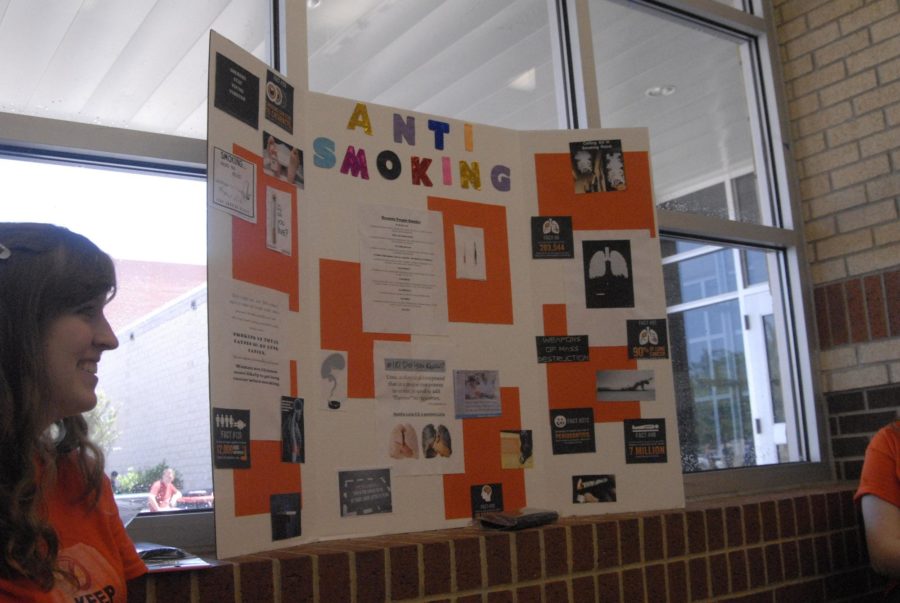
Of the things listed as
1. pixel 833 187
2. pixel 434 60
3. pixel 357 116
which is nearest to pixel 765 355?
pixel 833 187

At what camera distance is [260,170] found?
2.15 metres

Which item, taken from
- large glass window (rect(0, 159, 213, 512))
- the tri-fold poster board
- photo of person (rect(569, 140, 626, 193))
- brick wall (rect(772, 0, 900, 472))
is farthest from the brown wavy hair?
brick wall (rect(772, 0, 900, 472))

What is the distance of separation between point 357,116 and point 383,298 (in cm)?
50

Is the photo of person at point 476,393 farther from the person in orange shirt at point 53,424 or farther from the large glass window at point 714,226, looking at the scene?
the person in orange shirt at point 53,424

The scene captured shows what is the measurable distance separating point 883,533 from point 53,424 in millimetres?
2201

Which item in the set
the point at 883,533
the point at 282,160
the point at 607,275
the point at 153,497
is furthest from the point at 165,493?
the point at 883,533

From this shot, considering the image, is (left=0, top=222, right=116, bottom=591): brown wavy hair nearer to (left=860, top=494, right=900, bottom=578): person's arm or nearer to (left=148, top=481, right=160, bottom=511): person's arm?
(left=148, top=481, right=160, bottom=511): person's arm

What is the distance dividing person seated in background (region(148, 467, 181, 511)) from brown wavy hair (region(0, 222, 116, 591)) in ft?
2.52

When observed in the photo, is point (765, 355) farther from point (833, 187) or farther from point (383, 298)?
point (383, 298)

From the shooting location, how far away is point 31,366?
127cm

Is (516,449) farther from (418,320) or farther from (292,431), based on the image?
(292,431)

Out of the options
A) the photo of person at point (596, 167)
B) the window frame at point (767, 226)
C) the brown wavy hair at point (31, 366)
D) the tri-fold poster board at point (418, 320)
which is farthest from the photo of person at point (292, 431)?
the window frame at point (767, 226)

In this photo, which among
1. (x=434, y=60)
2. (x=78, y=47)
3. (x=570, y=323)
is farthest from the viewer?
(x=434, y=60)

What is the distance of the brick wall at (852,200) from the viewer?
11.2ft
